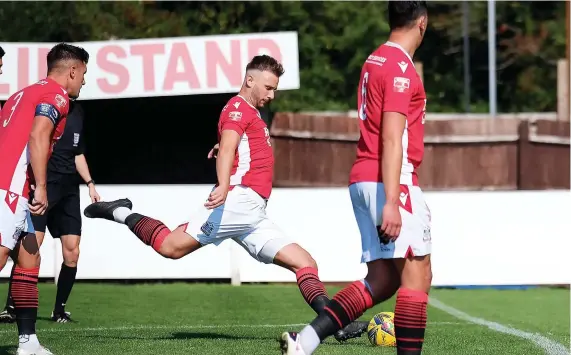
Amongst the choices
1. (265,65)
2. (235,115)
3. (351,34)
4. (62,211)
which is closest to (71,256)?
(62,211)

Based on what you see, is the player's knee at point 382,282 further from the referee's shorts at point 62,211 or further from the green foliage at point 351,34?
the green foliage at point 351,34

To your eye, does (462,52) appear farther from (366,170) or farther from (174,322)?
(366,170)

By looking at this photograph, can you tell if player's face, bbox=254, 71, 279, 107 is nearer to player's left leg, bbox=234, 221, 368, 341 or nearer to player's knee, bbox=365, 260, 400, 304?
player's left leg, bbox=234, 221, 368, 341

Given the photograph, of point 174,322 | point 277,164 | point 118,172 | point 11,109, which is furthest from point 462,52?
point 11,109

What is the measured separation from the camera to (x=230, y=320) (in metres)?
10.9

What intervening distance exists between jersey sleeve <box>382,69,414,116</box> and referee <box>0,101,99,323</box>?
15.9 feet

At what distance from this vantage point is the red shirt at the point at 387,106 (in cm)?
632

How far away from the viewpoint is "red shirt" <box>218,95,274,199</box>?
27.9 ft

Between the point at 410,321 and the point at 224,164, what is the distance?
2.16 meters

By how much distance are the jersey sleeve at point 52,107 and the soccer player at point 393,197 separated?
6.74 feet

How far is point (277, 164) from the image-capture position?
22188 mm

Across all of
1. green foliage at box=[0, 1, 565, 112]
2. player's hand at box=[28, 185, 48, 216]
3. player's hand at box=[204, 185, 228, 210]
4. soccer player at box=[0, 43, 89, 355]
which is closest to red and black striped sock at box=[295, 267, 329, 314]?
player's hand at box=[204, 185, 228, 210]

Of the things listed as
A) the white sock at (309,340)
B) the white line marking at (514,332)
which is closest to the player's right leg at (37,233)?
the white line marking at (514,332)

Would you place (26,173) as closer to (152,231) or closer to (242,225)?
(152,231)
